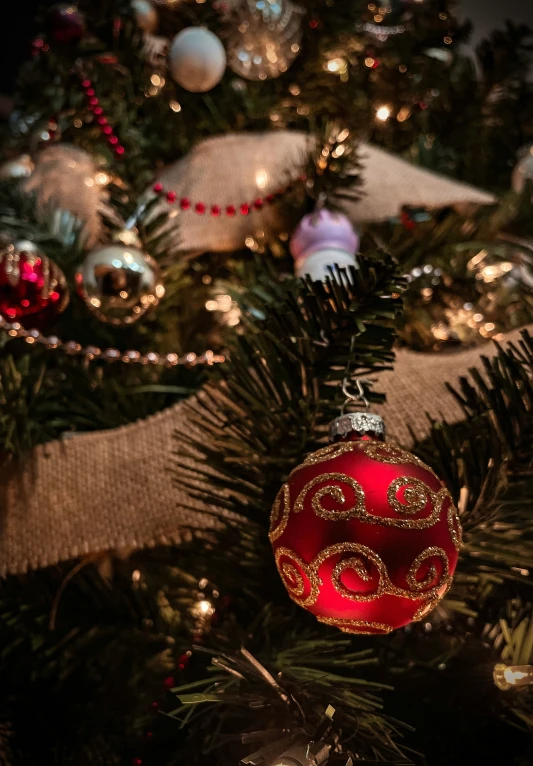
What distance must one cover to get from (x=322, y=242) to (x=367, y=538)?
33cm

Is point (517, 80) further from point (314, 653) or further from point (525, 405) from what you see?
point (314, 653)

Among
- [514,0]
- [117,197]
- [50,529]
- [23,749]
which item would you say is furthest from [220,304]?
[514,0]

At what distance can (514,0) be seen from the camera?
1.11 metres

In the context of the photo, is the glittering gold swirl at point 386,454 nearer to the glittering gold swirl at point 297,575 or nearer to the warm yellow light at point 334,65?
the glittering gold swirl at point 297,575

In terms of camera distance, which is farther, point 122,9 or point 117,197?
point 122,9

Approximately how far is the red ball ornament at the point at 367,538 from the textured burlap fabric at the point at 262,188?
0.37m

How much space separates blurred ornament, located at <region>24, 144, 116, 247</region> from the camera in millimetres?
640

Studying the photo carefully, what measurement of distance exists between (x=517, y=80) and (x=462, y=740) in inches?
34.2

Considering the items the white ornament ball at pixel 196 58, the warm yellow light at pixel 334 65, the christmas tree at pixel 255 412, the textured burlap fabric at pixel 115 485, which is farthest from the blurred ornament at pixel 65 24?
the textured burlap fabric at pixel 115 485

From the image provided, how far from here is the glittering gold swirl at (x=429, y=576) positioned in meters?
0.27

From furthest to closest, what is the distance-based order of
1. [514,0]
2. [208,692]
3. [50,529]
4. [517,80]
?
1. [514,0]
2. [517,80]
3. [50,529]
4. [208,692]

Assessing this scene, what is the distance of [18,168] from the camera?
72 centimetres

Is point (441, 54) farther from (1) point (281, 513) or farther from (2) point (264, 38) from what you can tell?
(1) point (281, 513)

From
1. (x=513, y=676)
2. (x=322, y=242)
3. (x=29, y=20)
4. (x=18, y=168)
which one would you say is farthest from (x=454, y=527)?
(x=29, y=20)
